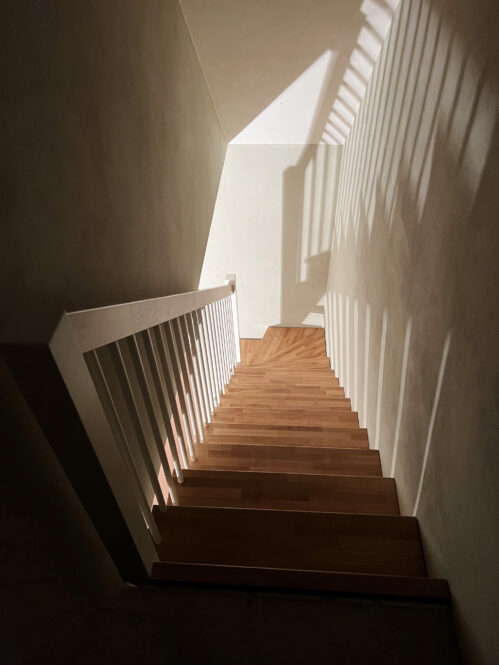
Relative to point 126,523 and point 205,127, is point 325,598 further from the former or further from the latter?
point 205,127

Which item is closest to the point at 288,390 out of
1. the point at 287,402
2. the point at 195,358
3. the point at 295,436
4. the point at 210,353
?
the point at 287,402

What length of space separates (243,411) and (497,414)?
206 centimetres

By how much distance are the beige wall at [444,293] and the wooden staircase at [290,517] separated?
4.4 inches

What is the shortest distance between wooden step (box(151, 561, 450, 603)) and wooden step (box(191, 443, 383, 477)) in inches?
33.5

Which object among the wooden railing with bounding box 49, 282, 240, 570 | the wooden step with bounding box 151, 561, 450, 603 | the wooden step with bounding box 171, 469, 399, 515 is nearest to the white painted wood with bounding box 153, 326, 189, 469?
the wooden railing with bounding box 49, 282, 240, 570

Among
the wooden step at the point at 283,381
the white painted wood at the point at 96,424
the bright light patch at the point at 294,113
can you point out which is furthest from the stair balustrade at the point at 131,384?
the bright light patch at the point at 294,113

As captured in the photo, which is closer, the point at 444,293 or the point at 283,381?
the point at 444,293

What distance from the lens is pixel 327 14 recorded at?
2.17m

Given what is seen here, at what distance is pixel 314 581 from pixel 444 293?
873 millimetres

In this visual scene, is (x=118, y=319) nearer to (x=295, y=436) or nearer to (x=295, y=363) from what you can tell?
(x=295, y=436)

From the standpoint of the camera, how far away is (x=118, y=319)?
1.10 metres

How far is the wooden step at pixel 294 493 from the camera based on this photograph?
1.61 meters

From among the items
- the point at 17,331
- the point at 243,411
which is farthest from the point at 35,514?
the point at 243,411

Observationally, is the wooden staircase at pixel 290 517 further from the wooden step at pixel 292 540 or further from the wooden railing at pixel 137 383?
the wooden railing at pixel 137 383
